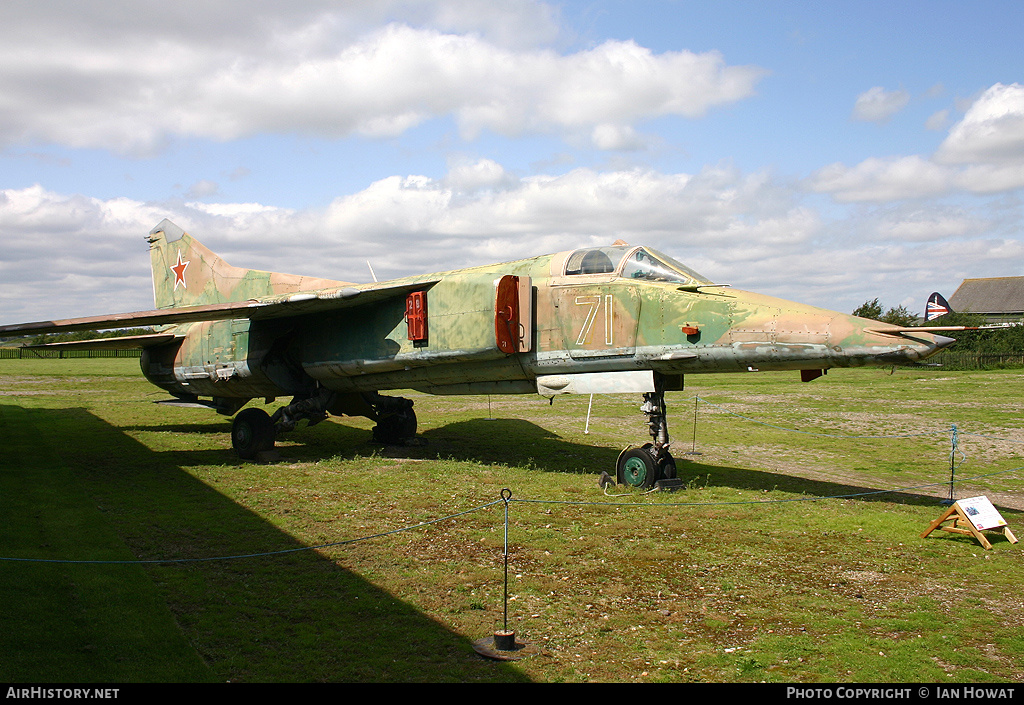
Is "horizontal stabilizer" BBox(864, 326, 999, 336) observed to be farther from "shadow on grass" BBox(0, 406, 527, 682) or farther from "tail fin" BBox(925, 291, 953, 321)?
"shadow on grass" BBox(0, 406, 527, 682)

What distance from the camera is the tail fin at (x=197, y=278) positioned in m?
15.6

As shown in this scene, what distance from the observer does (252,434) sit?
13828 mm

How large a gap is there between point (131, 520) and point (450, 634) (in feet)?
18.7

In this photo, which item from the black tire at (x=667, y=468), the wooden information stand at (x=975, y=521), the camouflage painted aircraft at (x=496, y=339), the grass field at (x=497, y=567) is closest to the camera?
the grass field at (x=497, y=567)

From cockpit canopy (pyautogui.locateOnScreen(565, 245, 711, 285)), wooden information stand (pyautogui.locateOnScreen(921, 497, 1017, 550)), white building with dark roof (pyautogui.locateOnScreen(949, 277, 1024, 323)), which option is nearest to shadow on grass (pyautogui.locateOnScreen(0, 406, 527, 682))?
cockpit canopy (pyautogui.locateOnScreen(565, 245, 711, 285))

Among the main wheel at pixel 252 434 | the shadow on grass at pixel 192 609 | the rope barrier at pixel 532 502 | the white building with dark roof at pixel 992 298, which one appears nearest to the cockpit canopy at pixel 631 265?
the rope barrier at pixel 532 502

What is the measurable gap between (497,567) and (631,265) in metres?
5.48

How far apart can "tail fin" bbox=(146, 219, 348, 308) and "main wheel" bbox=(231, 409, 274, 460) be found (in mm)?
2981

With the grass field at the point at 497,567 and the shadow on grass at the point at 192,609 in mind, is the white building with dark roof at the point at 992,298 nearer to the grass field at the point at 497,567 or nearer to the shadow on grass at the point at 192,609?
the grass field at the point at 497,567

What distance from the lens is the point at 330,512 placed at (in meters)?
9.59

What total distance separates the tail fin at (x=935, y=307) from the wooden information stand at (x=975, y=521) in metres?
3.18

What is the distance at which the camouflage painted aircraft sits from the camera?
9461 mm
